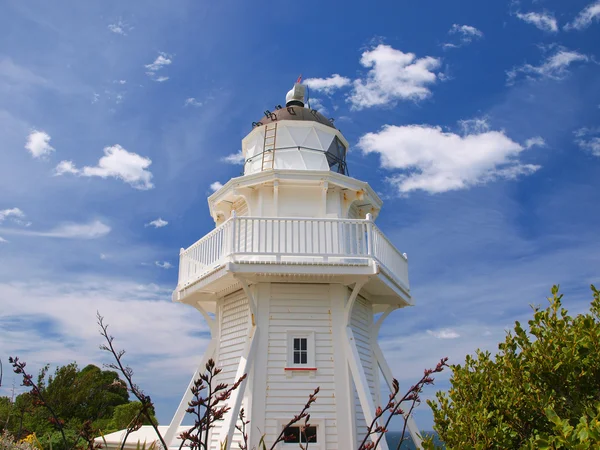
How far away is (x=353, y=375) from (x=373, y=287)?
2393mm

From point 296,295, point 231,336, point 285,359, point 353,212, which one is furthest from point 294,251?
point 353,212

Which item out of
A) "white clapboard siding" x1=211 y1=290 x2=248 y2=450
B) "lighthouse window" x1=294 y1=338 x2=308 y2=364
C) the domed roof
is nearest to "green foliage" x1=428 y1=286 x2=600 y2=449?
"lighthouse window" x1=294 y1=338 x2=308 y2=364

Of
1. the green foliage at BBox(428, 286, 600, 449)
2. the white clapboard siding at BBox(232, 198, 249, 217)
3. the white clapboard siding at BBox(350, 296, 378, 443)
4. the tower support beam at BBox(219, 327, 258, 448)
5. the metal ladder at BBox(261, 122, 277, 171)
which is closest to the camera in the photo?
the green foliage at BBox(428, 286, 600, 449)

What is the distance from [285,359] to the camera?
11047 millimetres

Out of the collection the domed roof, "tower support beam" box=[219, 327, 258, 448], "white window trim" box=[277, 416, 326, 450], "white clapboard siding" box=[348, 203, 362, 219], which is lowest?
"white window trim" box=[277, 416, 326, 450]

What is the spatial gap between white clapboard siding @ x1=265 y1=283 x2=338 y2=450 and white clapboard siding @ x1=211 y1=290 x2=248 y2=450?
2.97 feet

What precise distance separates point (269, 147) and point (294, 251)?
4.28 meters

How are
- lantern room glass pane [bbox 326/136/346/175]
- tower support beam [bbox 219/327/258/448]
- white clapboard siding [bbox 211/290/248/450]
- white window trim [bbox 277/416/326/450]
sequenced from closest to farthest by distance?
1. tower support beam [bbox 219/327/258/448]
2. white window trim [bbox 277/416/326/450]
3. white clapboard siding [bbox 211/290/248/450]
4. lantern room glass pane [bbox 326/136/346/175]

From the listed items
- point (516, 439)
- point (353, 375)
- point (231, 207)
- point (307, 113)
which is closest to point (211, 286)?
point (231, 207)

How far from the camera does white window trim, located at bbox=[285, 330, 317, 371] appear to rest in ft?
36.1

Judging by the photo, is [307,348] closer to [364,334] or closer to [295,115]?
[364,334]

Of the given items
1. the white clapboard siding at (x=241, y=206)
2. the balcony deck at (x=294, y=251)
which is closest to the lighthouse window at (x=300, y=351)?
the balcony deck at (x=294, y=251)

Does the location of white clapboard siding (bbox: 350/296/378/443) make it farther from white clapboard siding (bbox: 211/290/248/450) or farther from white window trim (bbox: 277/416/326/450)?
white clapboard siding (bbox: 211/290/248/450)

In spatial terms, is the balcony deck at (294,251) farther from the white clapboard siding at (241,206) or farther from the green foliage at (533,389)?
the green foliage at (533,389)
